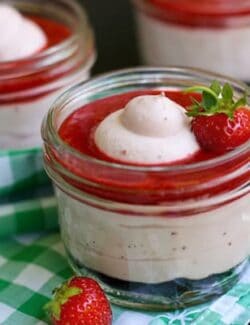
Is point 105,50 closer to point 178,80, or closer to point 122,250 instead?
point 178,80

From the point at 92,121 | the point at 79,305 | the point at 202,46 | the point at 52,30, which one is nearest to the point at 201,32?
the point at 202,46

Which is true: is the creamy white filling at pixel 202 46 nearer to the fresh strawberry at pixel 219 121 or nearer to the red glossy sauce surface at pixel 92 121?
the red glossy sauce surface at pixel 92 121

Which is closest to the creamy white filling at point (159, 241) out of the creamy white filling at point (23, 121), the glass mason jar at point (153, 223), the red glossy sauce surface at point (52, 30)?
the glass mason jar at point (153, 223)

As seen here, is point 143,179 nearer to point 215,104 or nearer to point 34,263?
point 215,104

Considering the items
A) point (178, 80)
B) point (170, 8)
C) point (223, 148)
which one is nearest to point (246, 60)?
point (170, 8)

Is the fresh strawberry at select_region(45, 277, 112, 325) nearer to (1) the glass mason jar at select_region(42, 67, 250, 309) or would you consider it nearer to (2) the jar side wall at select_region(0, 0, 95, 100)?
(1) the glass mason jar at select_region(42, 67, 250, 309)
